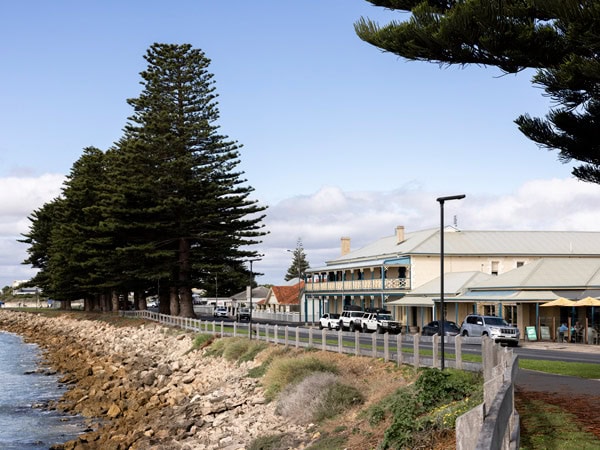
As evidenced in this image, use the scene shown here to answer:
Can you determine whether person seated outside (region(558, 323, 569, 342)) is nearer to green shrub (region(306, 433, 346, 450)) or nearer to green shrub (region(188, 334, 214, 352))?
green shrub (region(188, 334, 214, 352))

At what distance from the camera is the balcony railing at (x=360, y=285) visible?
67.1 m

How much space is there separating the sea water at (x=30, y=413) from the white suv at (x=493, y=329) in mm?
21586

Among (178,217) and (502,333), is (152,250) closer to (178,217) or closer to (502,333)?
(178,217)

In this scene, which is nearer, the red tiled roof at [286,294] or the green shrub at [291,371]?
the green shrub at [291,371]

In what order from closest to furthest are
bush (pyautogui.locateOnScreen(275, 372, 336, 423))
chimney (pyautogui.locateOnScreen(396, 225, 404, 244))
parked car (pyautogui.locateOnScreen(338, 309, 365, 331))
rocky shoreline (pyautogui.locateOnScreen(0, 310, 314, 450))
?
bush (pyautogui.locateOnScreen(275, 372, 336, 423)) < rocky shoreline (pyautogui.locateOnScreen(0, 310, 314, 450)) < parked car (pyautogui.locateOnScreen(338, 309, 365, 331)) < chimney (pyautogui.locateOnScreen(396, 225, 404, 244))

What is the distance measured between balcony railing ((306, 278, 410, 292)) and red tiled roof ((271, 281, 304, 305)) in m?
28.0

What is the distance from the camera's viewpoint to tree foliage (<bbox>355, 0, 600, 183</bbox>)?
52.4ft

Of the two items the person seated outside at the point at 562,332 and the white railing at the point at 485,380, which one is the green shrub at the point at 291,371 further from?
the person seated outside at the point at 562,332

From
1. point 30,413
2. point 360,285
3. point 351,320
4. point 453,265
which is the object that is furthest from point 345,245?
point 30,413

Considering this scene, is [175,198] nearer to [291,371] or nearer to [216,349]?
[216,349]

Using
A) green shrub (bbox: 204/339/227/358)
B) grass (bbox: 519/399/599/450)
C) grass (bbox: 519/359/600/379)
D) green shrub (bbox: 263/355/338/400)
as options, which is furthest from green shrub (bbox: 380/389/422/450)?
green shrub (bbox: 204/339/227/358)

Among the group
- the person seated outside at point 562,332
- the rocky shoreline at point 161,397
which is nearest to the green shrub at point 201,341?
the rocky shoreline at point 161,397

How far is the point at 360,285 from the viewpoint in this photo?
237 ft

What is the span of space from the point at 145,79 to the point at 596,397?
179 ft
